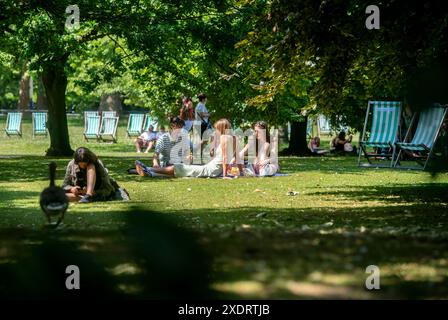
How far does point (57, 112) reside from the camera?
2908 cm

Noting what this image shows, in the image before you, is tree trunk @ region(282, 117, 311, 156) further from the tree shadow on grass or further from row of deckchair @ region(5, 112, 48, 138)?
the tree shadow on grass

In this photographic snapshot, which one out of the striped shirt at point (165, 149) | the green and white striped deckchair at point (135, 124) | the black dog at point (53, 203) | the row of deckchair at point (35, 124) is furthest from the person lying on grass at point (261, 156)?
the row of deckchair at point (35, 124)

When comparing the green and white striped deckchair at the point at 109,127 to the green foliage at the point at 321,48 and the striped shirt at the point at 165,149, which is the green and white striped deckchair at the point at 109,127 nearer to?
the striped shirt at the point at 165,149

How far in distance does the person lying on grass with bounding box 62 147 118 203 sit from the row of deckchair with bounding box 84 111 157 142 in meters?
26.3

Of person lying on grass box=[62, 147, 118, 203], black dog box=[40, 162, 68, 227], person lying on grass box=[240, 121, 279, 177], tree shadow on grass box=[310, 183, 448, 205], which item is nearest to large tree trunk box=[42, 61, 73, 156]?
person lying on grass box=[240, 121, 279, 177]

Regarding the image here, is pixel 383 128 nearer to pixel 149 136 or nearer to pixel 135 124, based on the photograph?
pixel 149 136

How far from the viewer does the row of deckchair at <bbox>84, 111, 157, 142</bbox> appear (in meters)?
41.6

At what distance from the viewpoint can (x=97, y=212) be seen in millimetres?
11633

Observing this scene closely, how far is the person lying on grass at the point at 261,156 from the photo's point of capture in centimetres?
1955

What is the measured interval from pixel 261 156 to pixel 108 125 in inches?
914

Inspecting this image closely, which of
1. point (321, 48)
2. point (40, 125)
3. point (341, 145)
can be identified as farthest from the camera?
point (40, 125)

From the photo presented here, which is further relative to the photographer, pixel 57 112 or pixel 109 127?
pixel 109 127

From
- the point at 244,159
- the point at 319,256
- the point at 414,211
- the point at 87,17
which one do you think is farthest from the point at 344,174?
the point at 319,256

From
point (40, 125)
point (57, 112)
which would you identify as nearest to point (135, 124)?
point (40, 125)
